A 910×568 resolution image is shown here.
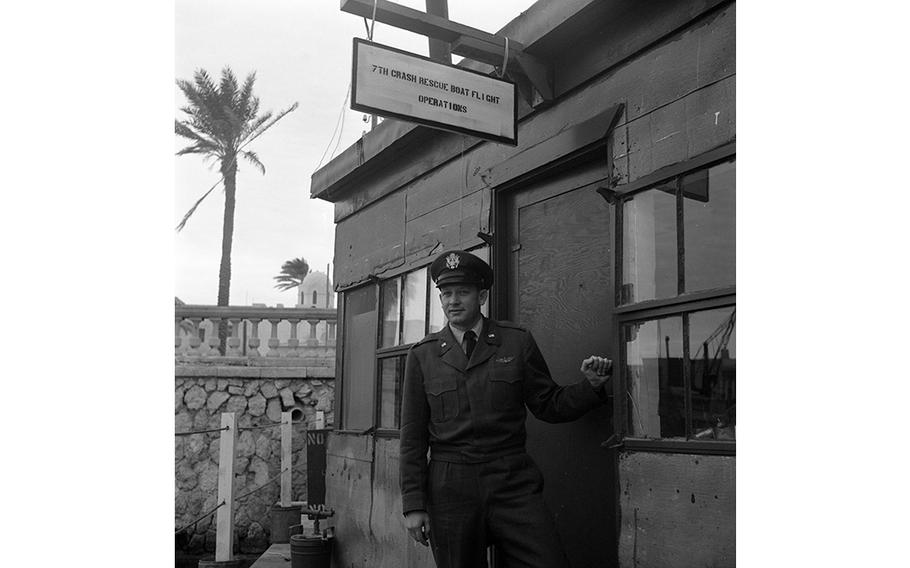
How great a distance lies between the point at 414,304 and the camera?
6367 mm

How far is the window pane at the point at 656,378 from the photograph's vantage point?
3688 millimetres

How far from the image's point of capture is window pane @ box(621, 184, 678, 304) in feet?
12.4

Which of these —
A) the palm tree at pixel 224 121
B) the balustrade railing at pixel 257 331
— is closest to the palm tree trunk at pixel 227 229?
the palm tree at pixel 224 121

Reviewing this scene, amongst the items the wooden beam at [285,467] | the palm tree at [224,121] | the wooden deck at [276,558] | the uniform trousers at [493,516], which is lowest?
the wooden deck at [276,558]

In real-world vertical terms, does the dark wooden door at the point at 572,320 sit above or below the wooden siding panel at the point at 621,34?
below

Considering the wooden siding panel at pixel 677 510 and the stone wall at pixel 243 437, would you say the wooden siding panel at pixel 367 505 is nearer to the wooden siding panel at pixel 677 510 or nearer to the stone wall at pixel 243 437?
the wooden siding panel at pixel 677 510

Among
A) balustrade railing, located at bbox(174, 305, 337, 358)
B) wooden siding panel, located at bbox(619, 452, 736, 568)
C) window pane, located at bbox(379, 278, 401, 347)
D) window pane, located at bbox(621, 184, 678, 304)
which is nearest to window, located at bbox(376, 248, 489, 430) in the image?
window pane, located at bbox(379, 278, 401, 347)

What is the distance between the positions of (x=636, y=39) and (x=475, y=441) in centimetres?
200

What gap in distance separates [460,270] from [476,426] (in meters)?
0.75

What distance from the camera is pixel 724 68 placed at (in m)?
3.56

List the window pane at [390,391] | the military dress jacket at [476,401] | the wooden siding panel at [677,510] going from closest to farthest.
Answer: the wooden siding panel at [677,510] → the military dress jacket at [476,401] → the window pane at [390,391]

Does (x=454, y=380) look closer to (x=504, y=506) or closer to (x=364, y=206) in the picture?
(x=504, y=506)

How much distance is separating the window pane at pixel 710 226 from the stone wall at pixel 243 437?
12.4m

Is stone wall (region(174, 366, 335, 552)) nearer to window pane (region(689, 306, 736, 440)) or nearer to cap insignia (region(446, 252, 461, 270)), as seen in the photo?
cap insignia (region(446, 252, 461, 270))
